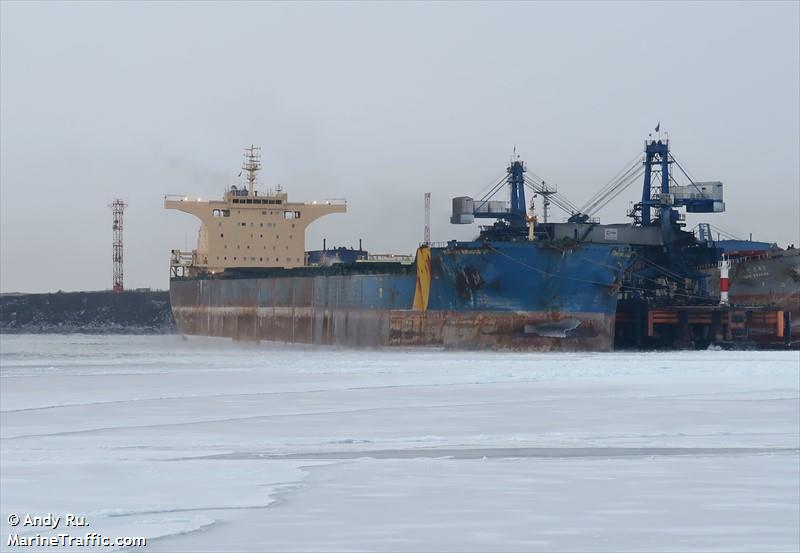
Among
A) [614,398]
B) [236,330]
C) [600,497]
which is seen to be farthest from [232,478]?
[236,330]

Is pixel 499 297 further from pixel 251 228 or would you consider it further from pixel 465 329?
pixel 251 228

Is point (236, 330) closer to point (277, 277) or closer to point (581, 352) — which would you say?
point (277, 277)

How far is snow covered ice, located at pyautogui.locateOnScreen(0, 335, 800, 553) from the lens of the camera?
6.75m

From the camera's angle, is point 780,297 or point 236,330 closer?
point 780,297

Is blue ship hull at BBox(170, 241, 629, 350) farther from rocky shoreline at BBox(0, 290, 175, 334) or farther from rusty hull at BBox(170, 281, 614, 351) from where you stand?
rocky shoreline at BBox(0, 290, 175, 334)

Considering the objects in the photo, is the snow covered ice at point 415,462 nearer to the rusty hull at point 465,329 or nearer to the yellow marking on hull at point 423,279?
the rusty hull at point 465,329

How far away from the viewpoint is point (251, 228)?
150 feet

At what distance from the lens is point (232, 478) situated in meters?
8.52

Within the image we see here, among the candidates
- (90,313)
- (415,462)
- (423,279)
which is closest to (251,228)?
(423,279)

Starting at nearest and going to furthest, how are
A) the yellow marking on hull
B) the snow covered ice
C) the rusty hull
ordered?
the snow covered ice, the rusty hull, the yellow marking on hull

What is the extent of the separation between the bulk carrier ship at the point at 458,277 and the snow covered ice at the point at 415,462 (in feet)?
32.1

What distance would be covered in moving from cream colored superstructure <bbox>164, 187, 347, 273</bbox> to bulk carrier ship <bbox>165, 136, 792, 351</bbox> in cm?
5

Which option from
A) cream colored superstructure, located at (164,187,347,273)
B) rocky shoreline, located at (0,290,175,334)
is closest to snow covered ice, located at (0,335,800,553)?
cream colored superstructure, located at (164,187,347,273)

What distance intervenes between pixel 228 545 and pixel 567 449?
464 centimetres
